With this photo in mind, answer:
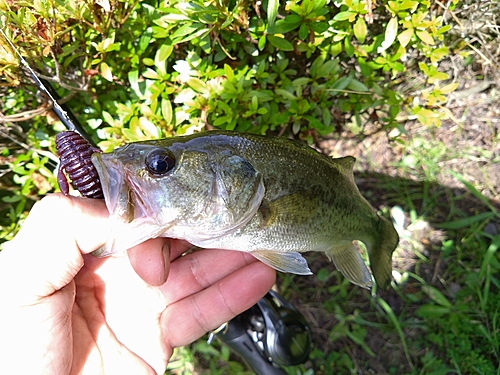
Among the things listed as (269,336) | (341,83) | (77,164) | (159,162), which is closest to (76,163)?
(77,164)

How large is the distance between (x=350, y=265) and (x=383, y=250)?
305 millimetres

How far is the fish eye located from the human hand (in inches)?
9.9

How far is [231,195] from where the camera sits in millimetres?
1564

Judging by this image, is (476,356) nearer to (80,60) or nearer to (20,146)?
(80,60)

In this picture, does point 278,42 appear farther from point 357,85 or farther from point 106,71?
point 106,71

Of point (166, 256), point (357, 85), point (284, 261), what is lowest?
point (284, 261)

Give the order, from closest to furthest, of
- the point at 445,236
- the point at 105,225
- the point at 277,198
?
the point at 105,225
the point at 277,198
the point at 445,236

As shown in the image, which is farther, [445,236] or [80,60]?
[445,236]

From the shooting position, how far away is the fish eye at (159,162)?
1.46 metres

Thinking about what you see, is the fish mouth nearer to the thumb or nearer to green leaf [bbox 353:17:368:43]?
the thumb

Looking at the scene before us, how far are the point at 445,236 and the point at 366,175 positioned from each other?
85 cm

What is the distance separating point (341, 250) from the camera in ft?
6.91

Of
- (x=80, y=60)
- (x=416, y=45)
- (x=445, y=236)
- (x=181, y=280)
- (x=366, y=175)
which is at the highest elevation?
(x=80, y=60)

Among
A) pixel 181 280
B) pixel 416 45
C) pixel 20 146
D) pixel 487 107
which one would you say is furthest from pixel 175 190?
pixel 487 107
